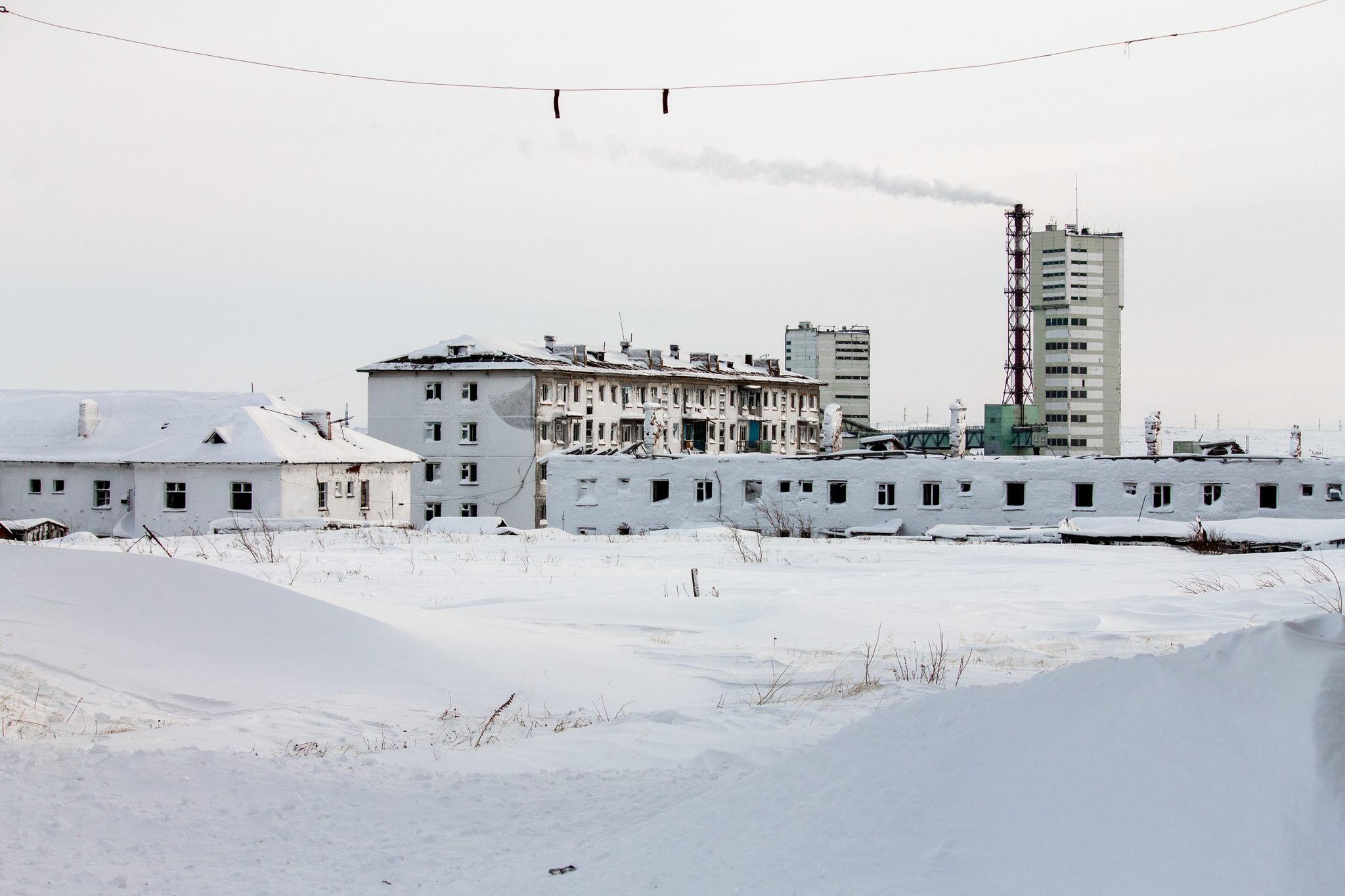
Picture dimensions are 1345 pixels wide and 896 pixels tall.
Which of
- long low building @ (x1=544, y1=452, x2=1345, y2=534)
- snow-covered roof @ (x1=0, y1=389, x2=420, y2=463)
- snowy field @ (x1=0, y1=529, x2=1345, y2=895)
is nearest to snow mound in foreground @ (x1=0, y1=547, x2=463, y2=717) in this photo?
snowy field @ (x1=0, y1=529, x2=1345, y2=895)

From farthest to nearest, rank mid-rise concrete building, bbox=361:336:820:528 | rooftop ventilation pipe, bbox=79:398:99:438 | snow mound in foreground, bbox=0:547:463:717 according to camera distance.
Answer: mid-rise concrete building, bbox=361:336:820:528, rooftop ventilation pipe, bbox=79:398:99:438, snow mound in foreground, bbox=0:547:463:717

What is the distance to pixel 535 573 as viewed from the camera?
18.9 m

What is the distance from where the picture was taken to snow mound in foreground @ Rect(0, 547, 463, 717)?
8.38 metres

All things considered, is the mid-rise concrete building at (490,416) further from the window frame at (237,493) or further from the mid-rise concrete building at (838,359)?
the mid-rise concrete building at (838,359)

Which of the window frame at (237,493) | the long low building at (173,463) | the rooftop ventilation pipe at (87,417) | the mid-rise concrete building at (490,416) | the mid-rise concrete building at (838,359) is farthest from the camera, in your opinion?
the mid-rise concrete building at (838,359)

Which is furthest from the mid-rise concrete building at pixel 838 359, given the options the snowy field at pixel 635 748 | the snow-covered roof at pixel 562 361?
the snowy field at pixel 635 748

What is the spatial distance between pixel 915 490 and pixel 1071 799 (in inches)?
1285

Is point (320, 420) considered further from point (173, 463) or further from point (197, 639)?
point (197, 639)

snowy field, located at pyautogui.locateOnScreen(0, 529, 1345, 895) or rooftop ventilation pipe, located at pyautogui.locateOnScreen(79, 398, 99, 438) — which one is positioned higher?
rooftop ventilation pipe, located at pyautogui.locateOnScreen(79, 398, 99, 438)

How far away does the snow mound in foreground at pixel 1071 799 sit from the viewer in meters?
3.95

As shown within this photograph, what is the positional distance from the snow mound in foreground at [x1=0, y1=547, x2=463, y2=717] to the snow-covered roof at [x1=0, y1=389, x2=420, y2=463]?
32.9 metres

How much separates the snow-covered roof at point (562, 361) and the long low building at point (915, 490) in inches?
901

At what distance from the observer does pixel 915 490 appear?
36.5 meters

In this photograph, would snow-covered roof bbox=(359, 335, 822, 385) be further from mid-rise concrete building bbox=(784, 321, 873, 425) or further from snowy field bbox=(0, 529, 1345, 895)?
snowy field bbox=(0, 529, 1345, 895)
